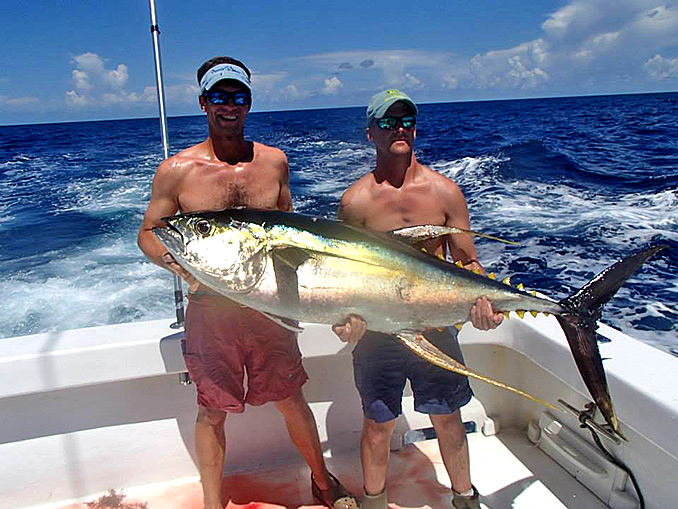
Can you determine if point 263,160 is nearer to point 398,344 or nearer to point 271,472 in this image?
point 398,344

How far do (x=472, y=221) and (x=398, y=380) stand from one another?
21.3ft

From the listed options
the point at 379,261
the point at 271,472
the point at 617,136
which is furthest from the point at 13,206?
the point at 617,136

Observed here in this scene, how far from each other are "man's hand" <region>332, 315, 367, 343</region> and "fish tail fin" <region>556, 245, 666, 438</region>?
2.01 ft

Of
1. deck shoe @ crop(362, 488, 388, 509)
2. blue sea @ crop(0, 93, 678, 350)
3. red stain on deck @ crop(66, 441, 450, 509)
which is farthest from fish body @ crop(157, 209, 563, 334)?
blue sea @ crop(0, 93, 678, 350)

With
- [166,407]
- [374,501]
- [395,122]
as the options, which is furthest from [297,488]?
[395,122]

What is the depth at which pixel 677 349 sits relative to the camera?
13.8ft

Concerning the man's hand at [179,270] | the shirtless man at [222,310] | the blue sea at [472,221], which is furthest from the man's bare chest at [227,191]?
the blue sea at [472,221]

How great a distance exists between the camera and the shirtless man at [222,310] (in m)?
2.01

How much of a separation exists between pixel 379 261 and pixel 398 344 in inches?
21.1

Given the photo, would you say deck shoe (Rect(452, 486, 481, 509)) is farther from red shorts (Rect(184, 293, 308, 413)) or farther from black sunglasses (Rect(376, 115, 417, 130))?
black sunglasses (Rect(376, 115, 417, 130))

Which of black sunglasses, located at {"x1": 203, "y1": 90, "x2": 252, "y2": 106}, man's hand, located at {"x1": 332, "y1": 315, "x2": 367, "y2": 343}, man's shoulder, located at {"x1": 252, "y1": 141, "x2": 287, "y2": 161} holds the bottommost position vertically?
man's hand, located at {"x1": 332, "y1": 315, "x2": 367, "y2": 343}

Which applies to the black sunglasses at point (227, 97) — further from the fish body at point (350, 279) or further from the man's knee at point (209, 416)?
the man's knee at point (209, 416)

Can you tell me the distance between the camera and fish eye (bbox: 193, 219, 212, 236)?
1511 millimetres

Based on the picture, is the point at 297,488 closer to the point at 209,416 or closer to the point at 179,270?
the point at 209,416
